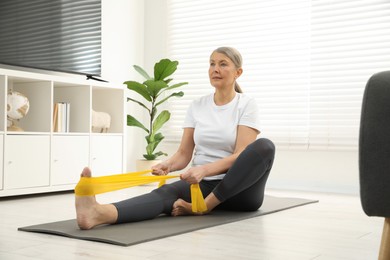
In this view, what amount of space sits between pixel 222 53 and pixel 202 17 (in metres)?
2.53

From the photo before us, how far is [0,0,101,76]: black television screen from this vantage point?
358 centimetres

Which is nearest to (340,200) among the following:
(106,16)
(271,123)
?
(271,123)

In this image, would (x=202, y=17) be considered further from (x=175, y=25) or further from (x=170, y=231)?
(x=170, y=231)

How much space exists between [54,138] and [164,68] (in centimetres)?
129

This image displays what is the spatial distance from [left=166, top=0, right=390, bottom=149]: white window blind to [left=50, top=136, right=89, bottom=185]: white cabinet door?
1460 millimetres

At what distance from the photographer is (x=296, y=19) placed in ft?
14.5

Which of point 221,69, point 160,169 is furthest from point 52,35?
point 160,169

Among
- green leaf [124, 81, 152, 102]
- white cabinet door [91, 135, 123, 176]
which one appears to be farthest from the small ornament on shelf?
green leaf [124, 81, 152, 102]

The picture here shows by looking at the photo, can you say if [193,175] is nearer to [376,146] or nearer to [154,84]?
[376,146]

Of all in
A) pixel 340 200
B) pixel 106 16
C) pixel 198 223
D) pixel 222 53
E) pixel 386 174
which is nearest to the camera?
pixel 386 174

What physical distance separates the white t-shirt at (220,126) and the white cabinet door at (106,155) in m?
1.58

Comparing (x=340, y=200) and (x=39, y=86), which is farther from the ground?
(x=39, y=86)

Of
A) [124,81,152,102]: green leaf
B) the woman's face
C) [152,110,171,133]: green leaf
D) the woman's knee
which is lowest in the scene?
the woman's knee

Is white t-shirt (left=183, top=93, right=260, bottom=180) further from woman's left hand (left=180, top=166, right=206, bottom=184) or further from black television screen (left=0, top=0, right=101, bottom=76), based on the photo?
black television screen (left=0, top=0, right=101, bottom=76)
